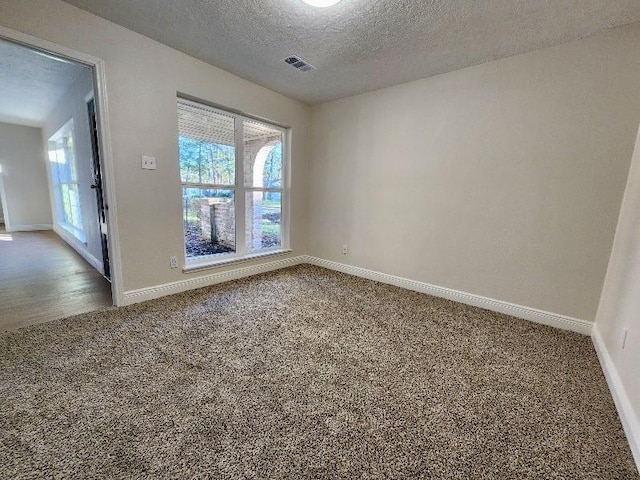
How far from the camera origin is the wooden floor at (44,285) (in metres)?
2.27

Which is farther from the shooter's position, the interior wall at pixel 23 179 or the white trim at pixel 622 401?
the interior wall at pixel 23 179

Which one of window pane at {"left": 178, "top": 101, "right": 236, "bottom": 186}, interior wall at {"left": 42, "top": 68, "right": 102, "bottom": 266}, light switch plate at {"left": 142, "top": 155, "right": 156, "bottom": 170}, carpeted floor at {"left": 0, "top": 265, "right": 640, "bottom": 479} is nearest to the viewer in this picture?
carpeted floor at {"left": 0, "top": 265, "right": 640, "bottom": 479}

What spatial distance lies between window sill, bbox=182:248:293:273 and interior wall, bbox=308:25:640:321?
1.19m

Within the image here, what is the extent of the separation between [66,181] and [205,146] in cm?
398

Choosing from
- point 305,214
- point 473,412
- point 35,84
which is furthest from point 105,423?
point 35,84

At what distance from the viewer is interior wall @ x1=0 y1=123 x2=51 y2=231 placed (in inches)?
227

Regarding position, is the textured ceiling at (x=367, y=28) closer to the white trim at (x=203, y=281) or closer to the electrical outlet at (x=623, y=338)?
the electrical outlet at (x=623, y=338)

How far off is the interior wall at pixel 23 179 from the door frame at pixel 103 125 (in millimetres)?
6102

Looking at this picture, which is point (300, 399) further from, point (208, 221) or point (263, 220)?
point (263, 220)

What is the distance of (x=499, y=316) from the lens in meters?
2.46

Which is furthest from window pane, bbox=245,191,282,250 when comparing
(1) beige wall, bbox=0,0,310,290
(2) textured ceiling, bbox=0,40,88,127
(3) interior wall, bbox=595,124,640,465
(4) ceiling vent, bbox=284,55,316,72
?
(3) interior wall, bbox=595,124,640,465

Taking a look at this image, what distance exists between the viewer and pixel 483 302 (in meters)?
2.63

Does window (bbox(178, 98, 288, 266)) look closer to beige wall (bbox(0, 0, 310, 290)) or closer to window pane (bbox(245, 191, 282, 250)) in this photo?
window pane (bbox(245, 191, 282, 250))

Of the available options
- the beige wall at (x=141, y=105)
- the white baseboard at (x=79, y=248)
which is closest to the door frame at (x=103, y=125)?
the beige wall at (x=141, y=105)
